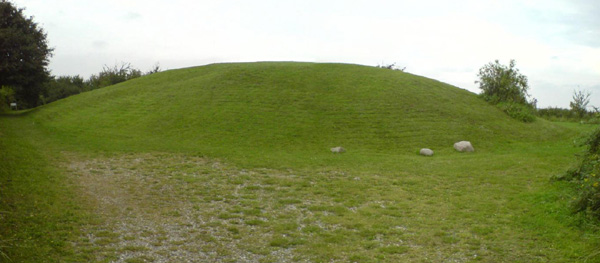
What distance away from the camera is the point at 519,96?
114 feet

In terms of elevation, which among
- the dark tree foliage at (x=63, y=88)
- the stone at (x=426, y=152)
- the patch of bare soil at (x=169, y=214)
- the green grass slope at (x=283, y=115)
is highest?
the dark tree foliage at (x=63, y=88)

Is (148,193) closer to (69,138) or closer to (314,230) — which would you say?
(314,230)

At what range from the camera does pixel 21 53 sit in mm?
38031

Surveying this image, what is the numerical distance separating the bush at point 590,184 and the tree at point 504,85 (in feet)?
77.4

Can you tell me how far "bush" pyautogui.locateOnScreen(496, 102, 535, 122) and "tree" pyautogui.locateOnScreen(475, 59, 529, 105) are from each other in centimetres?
108

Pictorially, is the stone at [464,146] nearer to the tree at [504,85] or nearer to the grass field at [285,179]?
the grass field at [285,179]

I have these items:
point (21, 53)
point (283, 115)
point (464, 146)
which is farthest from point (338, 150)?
point (21, 53)

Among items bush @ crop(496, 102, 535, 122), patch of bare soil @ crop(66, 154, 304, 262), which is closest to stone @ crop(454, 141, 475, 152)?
bush @ crop(496, 102, 535, 122)

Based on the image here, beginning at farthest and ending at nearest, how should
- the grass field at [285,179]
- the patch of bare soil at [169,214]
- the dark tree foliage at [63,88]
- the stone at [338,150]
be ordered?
the dark tree foliage at [63,88]
the stone at [338,150]
the grass field at [285,179]
the patch of bare soil at [169,214]

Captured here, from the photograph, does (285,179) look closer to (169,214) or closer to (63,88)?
(169,214)

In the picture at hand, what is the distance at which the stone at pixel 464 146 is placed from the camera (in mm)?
22859

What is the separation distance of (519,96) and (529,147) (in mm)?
12566

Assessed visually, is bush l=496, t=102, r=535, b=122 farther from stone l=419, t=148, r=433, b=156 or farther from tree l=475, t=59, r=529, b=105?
stone l=419, t=148, r=433, b=156

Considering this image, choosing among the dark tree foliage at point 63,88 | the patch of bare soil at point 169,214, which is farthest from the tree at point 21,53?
the patch of bare soil at point 169,214
